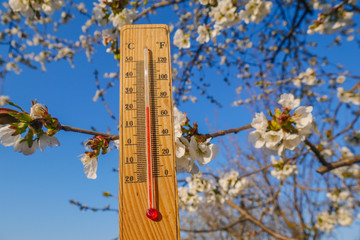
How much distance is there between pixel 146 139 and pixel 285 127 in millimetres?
617

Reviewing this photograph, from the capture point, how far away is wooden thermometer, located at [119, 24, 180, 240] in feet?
2.63

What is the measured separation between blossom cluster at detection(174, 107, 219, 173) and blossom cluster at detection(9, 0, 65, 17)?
1.35 metres

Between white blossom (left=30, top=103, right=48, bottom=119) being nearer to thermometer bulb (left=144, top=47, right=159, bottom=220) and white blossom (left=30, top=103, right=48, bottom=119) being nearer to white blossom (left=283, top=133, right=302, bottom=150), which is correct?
thermometer bulb (left=144, top=47, right=159, bottom=220)

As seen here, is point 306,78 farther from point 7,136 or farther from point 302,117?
point 7,136

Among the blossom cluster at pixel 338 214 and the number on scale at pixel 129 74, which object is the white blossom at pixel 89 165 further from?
the blossom cluster at pixel 338 214

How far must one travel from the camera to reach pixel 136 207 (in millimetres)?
809

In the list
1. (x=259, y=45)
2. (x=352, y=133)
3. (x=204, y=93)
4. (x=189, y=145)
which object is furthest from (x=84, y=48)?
(x=352, y=133)

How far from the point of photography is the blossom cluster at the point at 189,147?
2.98 ft

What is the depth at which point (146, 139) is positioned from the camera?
0.88 metres

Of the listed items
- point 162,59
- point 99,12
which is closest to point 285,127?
point 162,59

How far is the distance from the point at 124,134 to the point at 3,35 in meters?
3.84

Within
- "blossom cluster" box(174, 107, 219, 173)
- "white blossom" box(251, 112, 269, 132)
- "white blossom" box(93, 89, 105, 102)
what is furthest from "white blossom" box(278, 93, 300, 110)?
"white blossom" box(93, 89, 105, 102)

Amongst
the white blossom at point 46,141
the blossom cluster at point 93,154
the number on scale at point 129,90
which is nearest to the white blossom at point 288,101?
the number on scale at point 129,90

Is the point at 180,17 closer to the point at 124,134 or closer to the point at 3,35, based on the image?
the point at 3,35
